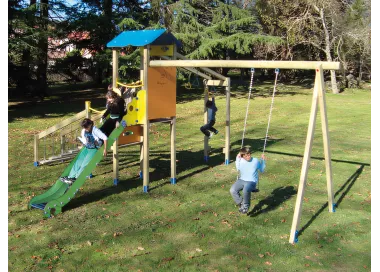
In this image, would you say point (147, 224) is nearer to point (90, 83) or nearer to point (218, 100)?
point (218, 100)

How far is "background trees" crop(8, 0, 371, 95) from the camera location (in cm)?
2306

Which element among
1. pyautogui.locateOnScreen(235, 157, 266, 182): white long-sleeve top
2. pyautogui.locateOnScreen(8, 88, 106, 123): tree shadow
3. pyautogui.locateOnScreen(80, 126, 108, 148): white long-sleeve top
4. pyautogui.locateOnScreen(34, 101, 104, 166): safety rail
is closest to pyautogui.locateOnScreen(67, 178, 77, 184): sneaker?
pyautogui.locateOnScreen(80, 126, 108, 148): white long-sleeve top

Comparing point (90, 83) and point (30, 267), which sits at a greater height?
point (90, 83)

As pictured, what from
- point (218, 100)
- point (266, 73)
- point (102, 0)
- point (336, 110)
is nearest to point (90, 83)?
point (102, 0)

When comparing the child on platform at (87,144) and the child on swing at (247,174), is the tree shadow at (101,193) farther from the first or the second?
the child on swing at (247,174)

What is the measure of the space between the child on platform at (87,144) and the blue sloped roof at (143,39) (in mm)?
1885

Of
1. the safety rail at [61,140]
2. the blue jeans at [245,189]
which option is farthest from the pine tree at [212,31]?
the blue jeans at [245,189]

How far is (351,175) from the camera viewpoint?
1004 cm

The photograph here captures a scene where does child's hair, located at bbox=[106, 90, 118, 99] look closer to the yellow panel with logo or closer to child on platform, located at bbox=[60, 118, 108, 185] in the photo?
child on platform, located at bbox=[60, 118, 108, 185]

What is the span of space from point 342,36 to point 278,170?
24136mm

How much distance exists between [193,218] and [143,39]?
3829 millimetres

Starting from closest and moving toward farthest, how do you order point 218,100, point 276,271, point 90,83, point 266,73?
point 276,271, point 218,100, point 90,83, point 266,73

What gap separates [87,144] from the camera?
26.6 ft

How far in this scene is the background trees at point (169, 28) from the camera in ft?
75.6
